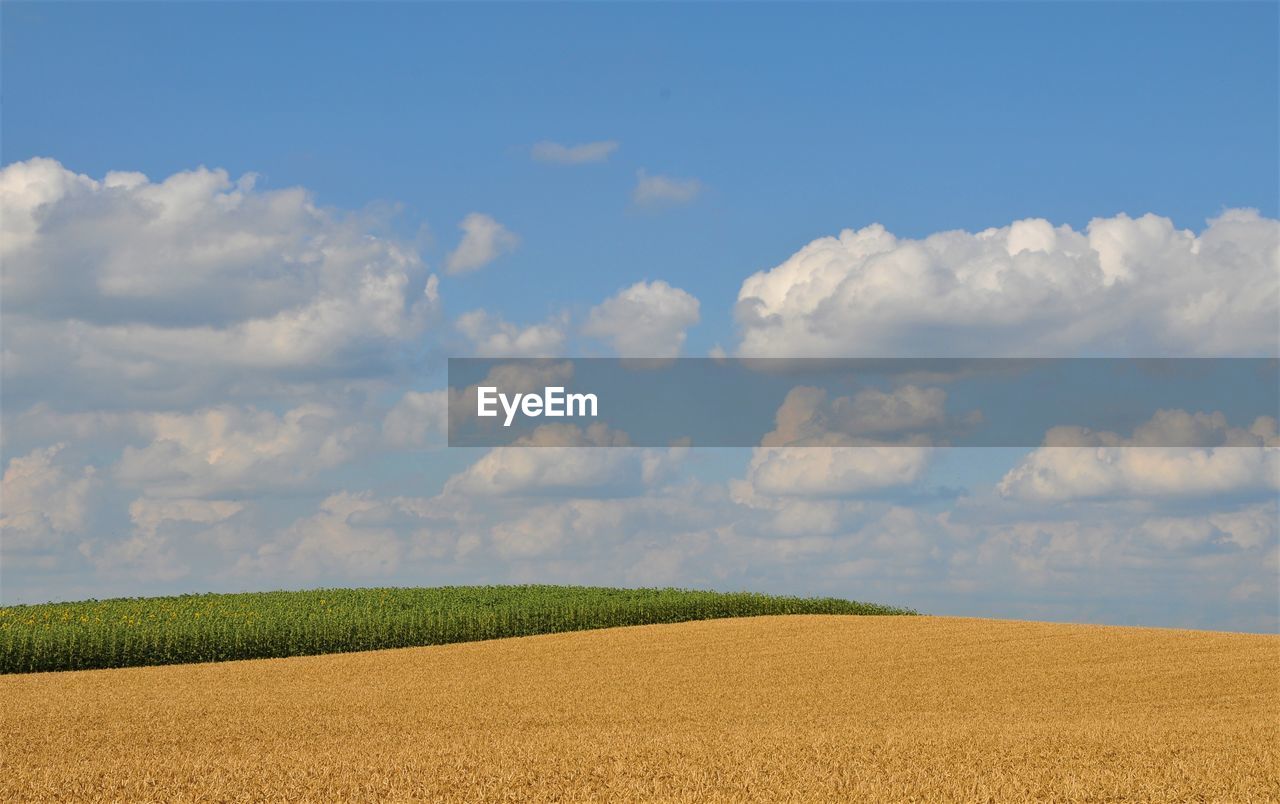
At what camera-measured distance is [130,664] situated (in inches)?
1356

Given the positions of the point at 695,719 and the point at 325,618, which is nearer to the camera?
the point at 695,719

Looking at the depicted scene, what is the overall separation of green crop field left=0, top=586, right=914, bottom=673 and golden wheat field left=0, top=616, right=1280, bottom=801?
115 inches

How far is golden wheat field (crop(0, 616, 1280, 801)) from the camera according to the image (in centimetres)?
1241

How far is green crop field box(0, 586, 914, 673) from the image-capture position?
34469 mm

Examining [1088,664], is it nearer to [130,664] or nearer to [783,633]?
[783,633]

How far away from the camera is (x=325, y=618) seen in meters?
38.0

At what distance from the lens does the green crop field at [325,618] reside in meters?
34.5

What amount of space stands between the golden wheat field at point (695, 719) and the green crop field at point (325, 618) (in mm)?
2909

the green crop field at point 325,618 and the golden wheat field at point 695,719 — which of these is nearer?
the golden wheat field at point 695,719

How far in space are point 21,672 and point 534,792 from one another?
→ 89.3ft

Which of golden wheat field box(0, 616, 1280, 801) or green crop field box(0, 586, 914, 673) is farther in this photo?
green crop field box(0, 586, 914, 673)

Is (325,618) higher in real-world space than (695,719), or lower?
higher

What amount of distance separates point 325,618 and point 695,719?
68.9 ft

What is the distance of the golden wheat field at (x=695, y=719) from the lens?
1241cm
